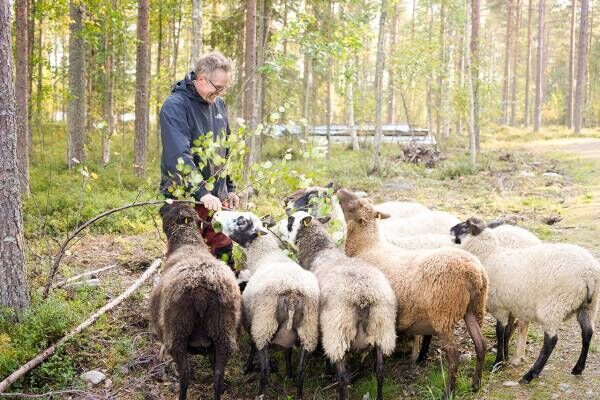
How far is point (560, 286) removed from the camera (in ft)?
15.7

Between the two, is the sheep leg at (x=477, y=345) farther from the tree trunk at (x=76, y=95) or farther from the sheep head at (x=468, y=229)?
the tree trunk at (x=76, y=95)

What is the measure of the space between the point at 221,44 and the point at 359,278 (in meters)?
15.0

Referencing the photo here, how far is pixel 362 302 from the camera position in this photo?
4.52 metres

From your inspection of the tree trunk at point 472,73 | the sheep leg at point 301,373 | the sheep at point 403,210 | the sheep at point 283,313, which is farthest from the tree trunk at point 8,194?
the tree trunk at point 472,73

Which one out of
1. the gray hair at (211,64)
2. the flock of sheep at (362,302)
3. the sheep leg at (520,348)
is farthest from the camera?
the gray hair at (211,64)

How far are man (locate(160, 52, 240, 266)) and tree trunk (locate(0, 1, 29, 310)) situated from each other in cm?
135

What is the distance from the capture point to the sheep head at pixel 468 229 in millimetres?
5914

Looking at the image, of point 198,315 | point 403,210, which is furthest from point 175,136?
point 403,210

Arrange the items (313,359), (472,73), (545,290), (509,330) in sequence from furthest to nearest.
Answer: (472,73) < (313,359) < (509,330) < (545,290)

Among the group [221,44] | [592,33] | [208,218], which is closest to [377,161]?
[221,44]

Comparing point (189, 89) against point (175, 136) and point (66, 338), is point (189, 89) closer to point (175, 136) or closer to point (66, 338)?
point (175, 136)

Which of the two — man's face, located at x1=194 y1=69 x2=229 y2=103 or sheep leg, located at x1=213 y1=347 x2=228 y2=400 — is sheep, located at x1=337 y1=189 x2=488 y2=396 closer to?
sheep leg, located at x1=213 y1=347 x2=228 y2=400

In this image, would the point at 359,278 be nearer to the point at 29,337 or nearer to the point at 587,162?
the point at 29,337

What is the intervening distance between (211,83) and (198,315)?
2.34m
